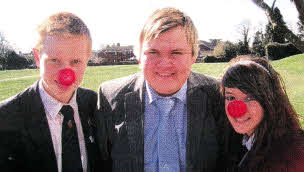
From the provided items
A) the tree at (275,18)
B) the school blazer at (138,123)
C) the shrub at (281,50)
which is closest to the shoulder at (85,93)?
the school blazer at (138,123)

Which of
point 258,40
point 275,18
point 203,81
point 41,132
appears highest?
point 258,40

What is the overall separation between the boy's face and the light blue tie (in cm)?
69

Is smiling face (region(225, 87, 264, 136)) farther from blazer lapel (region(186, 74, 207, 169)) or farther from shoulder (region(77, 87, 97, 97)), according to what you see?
shoulder (region(77, 87, 97, 97))

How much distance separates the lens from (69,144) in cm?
249

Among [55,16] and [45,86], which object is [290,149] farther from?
[55,16]

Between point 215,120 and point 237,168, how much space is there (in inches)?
16.6

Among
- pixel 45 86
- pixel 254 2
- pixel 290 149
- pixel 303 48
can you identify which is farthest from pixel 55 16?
pixel 303 48

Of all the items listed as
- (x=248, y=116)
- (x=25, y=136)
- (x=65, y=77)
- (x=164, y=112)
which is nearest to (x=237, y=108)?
(x=248, y=116)

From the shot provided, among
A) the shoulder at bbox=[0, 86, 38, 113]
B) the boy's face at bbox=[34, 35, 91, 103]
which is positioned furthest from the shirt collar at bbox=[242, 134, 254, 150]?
the shoulder at bbox=[0, 86, 38, 113]

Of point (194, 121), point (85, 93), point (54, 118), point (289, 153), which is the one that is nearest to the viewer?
point (289, 153)

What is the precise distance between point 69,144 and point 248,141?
1353mm

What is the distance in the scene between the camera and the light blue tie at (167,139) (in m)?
2.49

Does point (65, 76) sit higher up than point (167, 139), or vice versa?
point (65, 76)

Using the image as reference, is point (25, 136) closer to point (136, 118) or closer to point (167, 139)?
point (136, 118)
